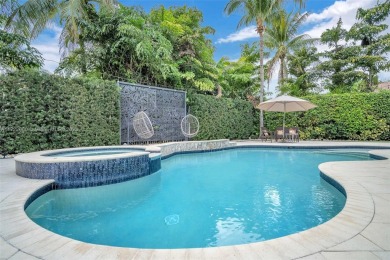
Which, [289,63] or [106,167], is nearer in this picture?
[106,167]

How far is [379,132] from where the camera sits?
46.8ft

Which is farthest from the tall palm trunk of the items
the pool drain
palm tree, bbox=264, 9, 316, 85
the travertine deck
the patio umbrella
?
palm tree, bbox=264, 9, 316, 85

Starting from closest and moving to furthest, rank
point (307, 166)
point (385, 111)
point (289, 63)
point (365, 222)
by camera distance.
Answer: point (365, 222) → point (307, 166) → point (385, 111) → point (289, 63)

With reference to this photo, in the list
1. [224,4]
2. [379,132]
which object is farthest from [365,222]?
[224,4]

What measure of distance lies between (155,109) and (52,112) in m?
4.81

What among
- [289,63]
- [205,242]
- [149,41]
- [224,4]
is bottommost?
[205,242]

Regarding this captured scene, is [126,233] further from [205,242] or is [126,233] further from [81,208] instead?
[81,208]

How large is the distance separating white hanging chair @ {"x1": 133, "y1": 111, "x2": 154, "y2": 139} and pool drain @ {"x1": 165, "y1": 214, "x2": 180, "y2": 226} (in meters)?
6.81

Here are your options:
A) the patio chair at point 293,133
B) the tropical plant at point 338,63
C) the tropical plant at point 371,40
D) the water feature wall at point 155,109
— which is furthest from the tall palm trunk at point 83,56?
the tropical plant at point 371,40

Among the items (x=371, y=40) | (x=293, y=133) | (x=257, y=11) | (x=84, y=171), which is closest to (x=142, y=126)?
(x=84, y=171)

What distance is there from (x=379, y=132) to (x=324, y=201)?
42.1 feet

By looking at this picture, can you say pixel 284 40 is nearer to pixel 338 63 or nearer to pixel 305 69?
pixel 305 69

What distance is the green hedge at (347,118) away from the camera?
14180mm

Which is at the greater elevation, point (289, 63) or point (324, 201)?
point (289, 63)
